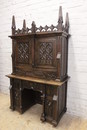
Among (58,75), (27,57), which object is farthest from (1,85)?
(58,75)

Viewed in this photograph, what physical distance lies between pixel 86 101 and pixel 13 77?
1479mm

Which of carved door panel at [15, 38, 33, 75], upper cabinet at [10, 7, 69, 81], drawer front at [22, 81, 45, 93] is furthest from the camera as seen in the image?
carved door panel at [15, 38, 33, 75]

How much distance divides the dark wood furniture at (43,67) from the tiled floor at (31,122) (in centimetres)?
11

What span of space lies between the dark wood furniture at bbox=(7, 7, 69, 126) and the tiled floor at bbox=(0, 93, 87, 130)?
0.11 m

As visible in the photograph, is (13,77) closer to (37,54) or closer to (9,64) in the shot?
(37,54)

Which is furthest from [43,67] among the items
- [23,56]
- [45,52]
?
[23,56]

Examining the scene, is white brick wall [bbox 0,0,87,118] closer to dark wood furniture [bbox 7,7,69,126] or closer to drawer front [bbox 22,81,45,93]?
dark wood furniture [bbox 7,7,69,126]

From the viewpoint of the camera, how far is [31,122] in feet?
7.22

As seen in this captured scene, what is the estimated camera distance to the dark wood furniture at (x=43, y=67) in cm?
202

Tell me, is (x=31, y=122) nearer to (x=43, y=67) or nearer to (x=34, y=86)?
(x=34, y=86)

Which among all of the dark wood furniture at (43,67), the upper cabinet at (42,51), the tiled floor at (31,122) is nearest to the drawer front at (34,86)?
the dark wood furniture at (43,67)

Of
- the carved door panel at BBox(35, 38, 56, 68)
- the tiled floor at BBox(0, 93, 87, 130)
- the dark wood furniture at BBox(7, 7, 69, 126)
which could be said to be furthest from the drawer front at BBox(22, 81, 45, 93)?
the tiled floor at BBox(0, 93, 87, 130)

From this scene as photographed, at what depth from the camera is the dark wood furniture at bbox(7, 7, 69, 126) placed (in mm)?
2024

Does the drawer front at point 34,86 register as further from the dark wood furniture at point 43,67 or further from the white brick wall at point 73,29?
the white brick wall at point 73,29
